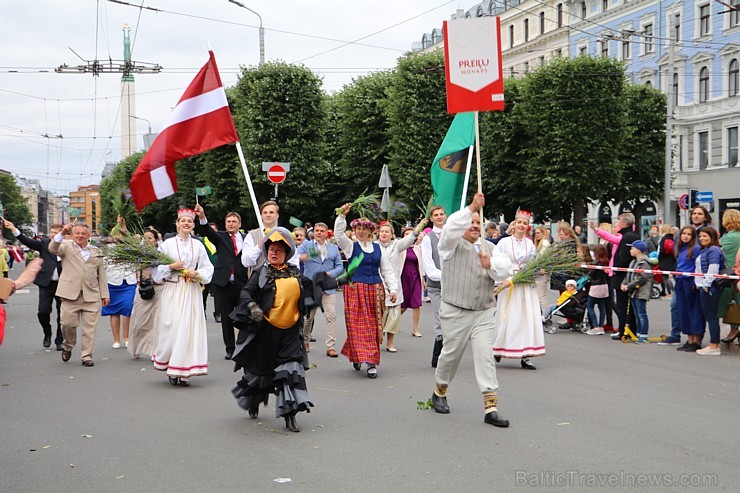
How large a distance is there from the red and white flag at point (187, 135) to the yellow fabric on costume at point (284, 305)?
280 centimetres

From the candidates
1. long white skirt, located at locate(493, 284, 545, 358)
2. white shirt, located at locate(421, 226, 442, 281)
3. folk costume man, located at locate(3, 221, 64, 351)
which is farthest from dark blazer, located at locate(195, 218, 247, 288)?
long white skirt, located at locate(493, 284, 545, 358)

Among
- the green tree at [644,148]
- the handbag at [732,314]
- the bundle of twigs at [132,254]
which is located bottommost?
the handbag at [732,314]

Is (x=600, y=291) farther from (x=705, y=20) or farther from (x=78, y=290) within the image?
(x=705, y=20)

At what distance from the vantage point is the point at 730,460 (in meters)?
6.27

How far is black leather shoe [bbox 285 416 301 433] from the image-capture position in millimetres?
7376

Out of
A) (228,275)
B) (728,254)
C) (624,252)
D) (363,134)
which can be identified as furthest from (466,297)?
(363,134)

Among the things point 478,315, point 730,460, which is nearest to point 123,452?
point 478,315

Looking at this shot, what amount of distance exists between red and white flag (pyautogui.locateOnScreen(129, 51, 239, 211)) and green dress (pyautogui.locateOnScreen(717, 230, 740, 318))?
7.43 m

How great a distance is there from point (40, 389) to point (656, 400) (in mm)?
6590

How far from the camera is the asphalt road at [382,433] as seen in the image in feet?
19.1

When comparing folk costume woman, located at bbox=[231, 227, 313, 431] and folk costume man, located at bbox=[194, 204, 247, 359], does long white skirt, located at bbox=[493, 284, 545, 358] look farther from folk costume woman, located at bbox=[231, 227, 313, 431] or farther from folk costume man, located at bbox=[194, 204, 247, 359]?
folk costume woman, located at bbox=[231, 227, 313, 431]

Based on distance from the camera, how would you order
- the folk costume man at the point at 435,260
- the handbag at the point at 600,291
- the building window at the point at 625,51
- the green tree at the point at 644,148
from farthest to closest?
the building window at the point at 625,51, the green tree at the point at 644,148, the handbag at the point at 600,291, the folk costume man at the point at 435,260

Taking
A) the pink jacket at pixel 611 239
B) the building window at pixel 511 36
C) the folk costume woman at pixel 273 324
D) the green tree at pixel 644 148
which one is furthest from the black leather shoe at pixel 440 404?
the building window at pixel 511 36

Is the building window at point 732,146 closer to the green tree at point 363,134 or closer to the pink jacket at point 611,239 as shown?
the green tree at point 363,134
